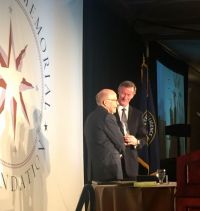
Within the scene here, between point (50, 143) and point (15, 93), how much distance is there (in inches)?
20.6

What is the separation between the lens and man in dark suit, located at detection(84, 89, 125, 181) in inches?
109

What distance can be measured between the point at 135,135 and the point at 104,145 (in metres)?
0.58

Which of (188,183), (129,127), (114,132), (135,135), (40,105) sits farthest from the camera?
(135,135)

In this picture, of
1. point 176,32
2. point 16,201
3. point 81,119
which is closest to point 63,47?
point 81,119

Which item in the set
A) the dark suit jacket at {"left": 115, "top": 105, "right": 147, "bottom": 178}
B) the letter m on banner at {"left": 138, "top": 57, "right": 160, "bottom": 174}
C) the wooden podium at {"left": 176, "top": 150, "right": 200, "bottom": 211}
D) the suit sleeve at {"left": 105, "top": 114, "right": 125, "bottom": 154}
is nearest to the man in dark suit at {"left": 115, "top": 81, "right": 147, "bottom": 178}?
the dark suit jacket at {"left": 115, "top": 105, "right": 147, "bottom": 178}

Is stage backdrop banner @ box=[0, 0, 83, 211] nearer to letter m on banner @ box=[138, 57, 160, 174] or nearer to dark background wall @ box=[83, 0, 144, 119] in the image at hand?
dark background wall @ box=[83, 0, 144, 119]

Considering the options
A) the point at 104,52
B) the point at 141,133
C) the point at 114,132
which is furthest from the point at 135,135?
the point at 104,52

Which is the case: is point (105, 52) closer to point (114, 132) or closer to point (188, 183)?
point (114, 132)

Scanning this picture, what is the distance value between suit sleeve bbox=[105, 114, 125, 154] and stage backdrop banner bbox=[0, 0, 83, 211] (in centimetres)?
37

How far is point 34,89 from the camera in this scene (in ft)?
8.68

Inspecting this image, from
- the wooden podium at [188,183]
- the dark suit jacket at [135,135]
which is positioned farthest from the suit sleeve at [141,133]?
the wooden podium at [188,183]

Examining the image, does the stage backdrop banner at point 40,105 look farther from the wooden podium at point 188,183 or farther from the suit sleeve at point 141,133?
the wooden podium at point 188,183

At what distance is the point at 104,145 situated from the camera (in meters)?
2.74

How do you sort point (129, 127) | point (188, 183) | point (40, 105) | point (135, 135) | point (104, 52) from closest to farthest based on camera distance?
point (188, 183), point (40, 105), point (129, 127), point (135, 135), point (104, 52)
